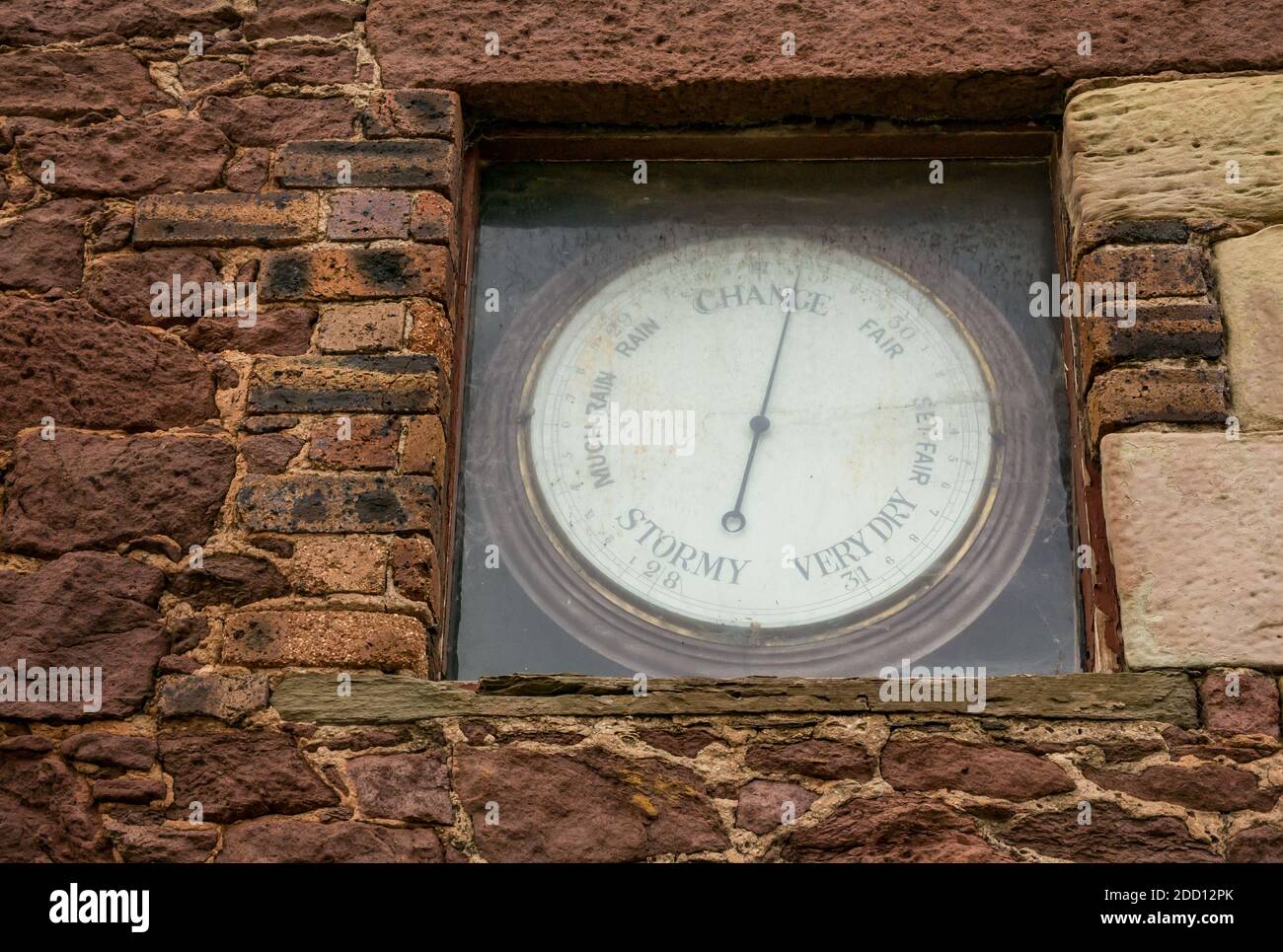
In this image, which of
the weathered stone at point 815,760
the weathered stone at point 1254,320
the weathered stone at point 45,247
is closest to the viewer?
the weathered stone at point 815,760

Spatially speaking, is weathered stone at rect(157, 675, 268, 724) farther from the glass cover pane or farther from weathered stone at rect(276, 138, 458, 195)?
weathered stone at rect(276, 138, 458, 195)

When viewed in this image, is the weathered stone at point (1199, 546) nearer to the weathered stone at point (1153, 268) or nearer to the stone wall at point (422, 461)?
the stone wall at point (422, 461)

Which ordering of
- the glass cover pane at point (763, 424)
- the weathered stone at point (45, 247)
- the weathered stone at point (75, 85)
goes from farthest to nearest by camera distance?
1. the weathered stone at point (75, 85)
2. the weathered stone at point (45, 247)
3. the glass cover pane at point (763, 424)

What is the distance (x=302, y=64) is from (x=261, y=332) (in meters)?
0.62

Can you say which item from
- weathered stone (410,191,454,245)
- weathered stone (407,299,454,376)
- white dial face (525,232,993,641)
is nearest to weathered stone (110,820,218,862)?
white dial face (525,232,993,641)

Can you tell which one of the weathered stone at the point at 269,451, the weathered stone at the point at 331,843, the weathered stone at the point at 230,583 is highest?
the weathered stone at the point at 269,451

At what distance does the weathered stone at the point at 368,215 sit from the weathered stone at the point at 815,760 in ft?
4.14

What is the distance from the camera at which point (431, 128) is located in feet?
11.7

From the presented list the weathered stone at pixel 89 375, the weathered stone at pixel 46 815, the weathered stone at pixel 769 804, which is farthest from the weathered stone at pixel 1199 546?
the weathered stone at pixel 46 815

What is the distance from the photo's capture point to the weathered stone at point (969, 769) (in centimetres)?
302

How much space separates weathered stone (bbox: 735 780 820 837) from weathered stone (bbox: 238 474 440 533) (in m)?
0.78

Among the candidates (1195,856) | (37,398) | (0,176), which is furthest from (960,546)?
(0,176)

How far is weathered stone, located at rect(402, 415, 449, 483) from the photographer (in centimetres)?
331

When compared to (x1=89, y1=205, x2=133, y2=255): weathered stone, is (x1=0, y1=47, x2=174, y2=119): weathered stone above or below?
above
